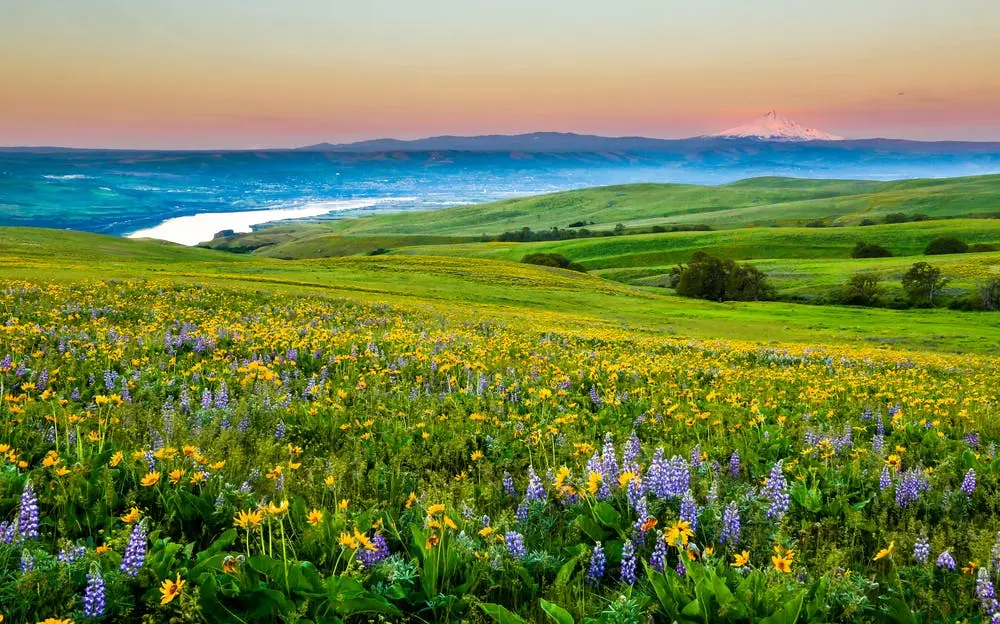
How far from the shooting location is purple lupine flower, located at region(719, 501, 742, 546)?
393 cm

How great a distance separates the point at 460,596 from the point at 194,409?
501cm

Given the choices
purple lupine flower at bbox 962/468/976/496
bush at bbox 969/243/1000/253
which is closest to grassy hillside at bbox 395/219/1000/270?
bush at bbox 969/243/1000/253

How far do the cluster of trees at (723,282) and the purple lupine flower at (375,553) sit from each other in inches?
3529

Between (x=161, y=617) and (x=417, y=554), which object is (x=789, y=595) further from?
(x=161, y=617)

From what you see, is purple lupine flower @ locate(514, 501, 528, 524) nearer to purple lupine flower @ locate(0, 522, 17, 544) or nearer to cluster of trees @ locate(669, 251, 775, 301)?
purple lupine flower @ locate(0, 522, 17, 544)

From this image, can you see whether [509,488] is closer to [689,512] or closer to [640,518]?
[640,518]

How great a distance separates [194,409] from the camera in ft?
22.8

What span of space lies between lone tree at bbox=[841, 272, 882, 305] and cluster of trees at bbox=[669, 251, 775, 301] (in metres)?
9.71

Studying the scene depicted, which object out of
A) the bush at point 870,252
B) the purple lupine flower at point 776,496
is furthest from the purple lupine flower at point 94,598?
the bush at point 870,252

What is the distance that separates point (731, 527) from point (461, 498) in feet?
6.74

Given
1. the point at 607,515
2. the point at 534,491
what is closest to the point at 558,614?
the point at 607,515

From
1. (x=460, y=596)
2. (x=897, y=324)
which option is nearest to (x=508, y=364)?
(x=460, y=596)

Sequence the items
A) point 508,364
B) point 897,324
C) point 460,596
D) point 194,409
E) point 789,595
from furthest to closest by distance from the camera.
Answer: point 897,324 < point 508,364 < point 194,409 < point 460,596 < point 789,595

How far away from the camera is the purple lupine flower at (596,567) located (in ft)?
11.5
